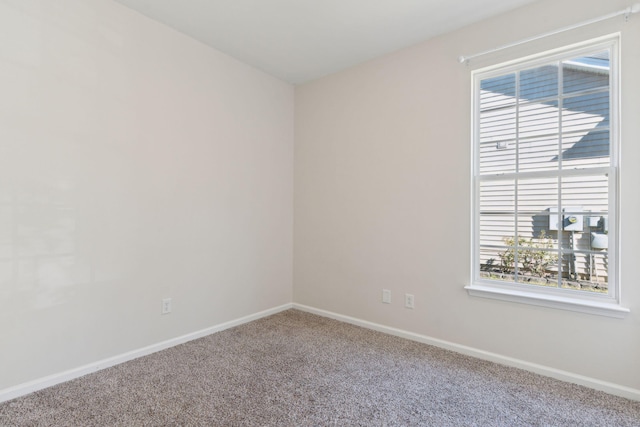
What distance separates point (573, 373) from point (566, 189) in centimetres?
121

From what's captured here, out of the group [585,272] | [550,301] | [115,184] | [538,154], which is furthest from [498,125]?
[115,184]

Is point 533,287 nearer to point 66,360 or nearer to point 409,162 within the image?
point 409,162

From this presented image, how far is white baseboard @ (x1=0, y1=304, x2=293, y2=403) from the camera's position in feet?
6.36

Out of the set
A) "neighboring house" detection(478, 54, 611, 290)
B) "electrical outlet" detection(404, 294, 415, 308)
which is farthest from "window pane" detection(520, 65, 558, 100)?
"electrical outlet" detection(404, 294, 415, 308)

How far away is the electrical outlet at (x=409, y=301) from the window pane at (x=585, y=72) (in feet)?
6.26

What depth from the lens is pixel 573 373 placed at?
7.06 ft

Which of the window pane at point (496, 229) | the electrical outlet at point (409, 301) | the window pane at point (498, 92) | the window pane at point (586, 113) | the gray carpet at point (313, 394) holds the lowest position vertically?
the gray carpet at point (313, 394)

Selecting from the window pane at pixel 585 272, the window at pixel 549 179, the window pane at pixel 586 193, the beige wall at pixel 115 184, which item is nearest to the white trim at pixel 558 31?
the window at pixel 549 179

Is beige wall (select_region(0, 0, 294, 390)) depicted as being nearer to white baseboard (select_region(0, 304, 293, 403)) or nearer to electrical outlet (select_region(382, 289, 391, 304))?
white baseboard (select_region(0, 304, 293, 403))

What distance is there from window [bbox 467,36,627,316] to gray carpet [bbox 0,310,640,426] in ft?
1.92

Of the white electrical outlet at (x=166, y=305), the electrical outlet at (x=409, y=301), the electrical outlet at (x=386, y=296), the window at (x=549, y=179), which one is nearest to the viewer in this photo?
the window at (x=549, y=179)

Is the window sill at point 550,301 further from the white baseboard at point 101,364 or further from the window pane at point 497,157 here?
the white baseboard at point 101,364

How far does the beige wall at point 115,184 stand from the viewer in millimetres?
1954

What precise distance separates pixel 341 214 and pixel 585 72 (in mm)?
2164
